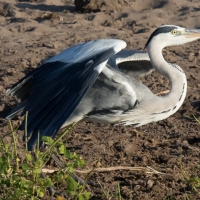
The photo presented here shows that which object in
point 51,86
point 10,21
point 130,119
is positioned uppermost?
point 51,86

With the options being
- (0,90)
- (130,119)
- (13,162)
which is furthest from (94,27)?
(13,162)

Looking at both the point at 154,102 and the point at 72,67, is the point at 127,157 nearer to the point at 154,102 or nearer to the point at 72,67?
the point at 154,102

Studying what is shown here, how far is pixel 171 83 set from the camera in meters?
5.41

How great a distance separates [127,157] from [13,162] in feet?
3.08

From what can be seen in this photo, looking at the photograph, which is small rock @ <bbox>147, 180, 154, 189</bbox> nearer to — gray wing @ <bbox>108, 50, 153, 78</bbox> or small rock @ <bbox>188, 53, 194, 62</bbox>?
gray wing @ <bbox>108, 50, 153, 78</bbox>

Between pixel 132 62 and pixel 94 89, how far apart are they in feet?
2.77

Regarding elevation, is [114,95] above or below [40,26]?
above

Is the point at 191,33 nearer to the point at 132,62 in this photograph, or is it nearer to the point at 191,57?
the point at 132,62

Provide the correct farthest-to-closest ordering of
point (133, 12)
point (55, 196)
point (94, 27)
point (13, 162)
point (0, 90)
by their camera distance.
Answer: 1. point (133, 12)
2. point (94, 27)
3. point (0, 90)
4. point (13, 162)
5. point (55, 196)

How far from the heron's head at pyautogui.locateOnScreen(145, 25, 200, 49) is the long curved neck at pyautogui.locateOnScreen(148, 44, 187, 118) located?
0.18ft

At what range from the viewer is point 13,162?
4.84 metres

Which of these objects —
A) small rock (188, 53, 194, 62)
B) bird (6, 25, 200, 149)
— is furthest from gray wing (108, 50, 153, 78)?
small rock (188, 53, 194, 62)

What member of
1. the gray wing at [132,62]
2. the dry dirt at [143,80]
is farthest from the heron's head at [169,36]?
the dry dirt at [143,80]

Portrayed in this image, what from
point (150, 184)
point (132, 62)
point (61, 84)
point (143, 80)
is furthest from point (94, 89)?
point (143, 80)
